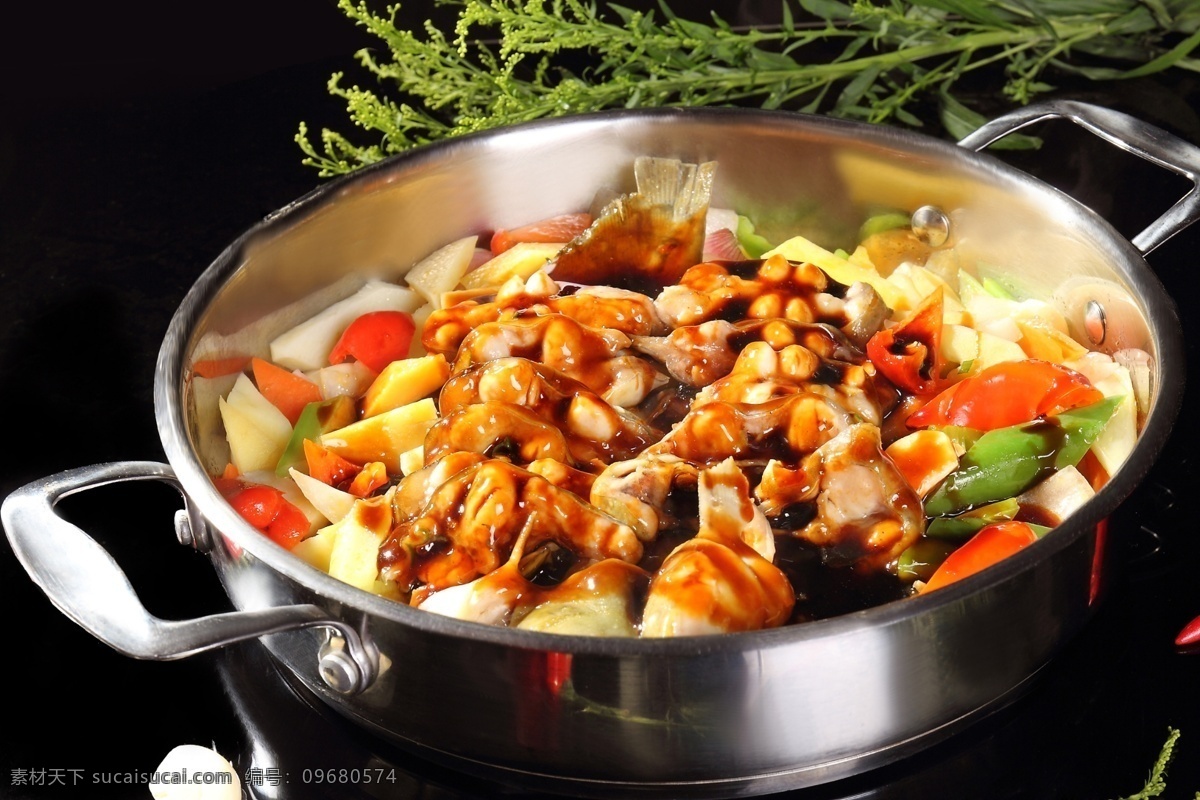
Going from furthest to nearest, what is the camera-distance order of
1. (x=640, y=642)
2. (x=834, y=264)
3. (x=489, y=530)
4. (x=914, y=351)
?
(x=834, y=264) → (x=914, y=351) → (x=489, y=530) → (x=640, y=642)

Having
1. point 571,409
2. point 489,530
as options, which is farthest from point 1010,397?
point 489,530

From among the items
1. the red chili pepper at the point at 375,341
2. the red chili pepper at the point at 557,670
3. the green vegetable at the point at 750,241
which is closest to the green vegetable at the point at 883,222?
the green vegetable at the point at 750,241

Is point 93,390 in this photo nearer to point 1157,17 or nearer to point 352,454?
point 352,454

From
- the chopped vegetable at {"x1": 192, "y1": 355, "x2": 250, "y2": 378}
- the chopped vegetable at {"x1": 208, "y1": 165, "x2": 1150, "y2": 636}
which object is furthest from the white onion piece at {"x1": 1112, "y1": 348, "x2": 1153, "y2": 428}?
the chopped vegetable at {"x1": 192, "y1": 355, "x2": 250, "y2": 378}

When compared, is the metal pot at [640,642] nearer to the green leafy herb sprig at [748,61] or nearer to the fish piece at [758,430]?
the fish piece at [758,430]

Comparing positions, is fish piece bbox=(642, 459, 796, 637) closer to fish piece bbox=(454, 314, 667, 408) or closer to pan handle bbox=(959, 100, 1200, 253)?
fish piece bbox=(454, 314, 667, 408)

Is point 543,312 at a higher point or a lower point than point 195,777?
higher

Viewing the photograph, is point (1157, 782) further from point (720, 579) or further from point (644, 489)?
point (644, 489)
